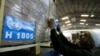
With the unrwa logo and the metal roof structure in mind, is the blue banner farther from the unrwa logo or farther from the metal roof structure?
the metal roof structure

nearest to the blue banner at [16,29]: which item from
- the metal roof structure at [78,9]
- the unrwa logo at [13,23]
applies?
the unrwa logo at [13,23]

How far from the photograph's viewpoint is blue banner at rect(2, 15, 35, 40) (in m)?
1.21

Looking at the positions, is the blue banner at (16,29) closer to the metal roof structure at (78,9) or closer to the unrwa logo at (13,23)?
the unrwa logo at (13,23)

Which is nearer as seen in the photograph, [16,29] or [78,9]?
[16,29]

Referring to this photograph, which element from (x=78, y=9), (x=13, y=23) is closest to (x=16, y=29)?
(x=13, y=23)

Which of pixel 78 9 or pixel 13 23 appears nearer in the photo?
pixel 13 23

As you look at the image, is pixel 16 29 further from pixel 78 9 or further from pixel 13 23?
pixel 78 9

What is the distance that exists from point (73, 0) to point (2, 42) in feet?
32.2

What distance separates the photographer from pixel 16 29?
138cm

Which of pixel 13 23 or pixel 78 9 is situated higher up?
pixel 78 9

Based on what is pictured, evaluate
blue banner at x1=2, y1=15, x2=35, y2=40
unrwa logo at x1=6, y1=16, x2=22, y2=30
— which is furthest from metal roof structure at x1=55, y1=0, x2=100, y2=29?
unrwa logo at x1=6, y1=16, x2=22, y2=30

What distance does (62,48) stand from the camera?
2.03 meters

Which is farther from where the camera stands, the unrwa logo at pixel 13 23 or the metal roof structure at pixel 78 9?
the metal roof structure at pixel 78 9

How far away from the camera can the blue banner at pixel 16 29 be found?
3.98 feet
